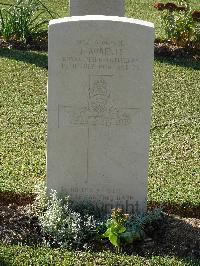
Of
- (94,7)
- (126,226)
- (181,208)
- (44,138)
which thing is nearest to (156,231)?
(126,226)

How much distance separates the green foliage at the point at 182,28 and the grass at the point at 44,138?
528 mm

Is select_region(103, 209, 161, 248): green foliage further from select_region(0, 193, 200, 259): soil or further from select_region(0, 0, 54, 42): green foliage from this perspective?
select_region(0, 0, 54, 42): green foliage

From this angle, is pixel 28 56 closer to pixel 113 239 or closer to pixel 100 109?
pixel 100 109

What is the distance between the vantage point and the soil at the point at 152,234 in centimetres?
522

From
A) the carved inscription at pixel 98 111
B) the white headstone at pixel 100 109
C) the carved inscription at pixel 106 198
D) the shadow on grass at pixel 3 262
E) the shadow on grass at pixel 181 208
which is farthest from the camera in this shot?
the shadow on grass at pixel 181 208

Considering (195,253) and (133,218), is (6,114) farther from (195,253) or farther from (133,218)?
(195,253)

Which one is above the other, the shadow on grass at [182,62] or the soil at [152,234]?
the shadow on grass at [182,62]

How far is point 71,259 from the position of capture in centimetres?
504

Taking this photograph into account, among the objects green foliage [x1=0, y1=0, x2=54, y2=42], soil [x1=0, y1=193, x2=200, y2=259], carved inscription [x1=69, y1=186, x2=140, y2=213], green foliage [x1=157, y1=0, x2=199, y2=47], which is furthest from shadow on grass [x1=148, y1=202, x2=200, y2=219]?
green foliage [x1=0, y1=0, x2=54, y2=42]

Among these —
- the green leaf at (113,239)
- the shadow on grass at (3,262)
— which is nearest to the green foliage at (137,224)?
the green leaf at (113,239)

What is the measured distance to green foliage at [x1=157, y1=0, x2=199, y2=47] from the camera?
11461 mm

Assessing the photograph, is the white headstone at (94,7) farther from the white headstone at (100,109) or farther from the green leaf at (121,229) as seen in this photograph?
the green leaf at (121,229)

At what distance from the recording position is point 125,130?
5.43 m

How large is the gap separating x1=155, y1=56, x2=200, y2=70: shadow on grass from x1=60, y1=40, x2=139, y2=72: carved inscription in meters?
5.82
